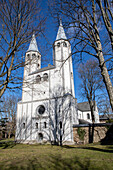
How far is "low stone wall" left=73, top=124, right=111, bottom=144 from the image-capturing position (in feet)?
48.9

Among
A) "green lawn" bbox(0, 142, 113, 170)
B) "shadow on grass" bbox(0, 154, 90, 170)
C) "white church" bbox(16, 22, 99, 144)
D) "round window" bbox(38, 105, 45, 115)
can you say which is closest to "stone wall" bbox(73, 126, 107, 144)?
"white church" bbox(16, 22, 99, 144)

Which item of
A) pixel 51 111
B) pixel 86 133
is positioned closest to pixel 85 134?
pixel 86 133

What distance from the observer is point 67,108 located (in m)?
17.3

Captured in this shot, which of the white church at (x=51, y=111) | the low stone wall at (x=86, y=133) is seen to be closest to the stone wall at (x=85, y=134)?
the low stone wall at (x=86, y=133)

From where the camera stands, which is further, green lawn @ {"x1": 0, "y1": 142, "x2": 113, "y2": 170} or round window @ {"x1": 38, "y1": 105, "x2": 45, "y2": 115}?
round window @ {"x1": 38, "y1": 105, "x2": 45, "y2": 115}

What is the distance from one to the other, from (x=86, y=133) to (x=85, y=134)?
20cm

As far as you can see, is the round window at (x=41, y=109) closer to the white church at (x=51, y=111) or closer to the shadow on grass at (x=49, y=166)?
the white church at (x=51, y=111)

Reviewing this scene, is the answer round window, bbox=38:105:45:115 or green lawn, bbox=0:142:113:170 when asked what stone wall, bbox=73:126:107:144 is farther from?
green lawn, bbox=0:142:113:170

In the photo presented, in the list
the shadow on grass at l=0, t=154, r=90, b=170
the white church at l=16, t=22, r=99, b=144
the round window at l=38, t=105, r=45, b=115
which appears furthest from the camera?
the round window at l=38, t=105, r=45, b=115

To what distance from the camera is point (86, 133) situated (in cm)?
1572

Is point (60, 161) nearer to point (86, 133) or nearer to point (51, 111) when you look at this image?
point (86, 133)

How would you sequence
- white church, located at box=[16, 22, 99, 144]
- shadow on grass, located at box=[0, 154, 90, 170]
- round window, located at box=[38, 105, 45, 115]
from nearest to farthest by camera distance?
shadow on grass, located at box=[0, 154, 90, 170] < white church, located at box=[16, 22, 99, 144] < round window, located at box=[38, 105, 45, 115]

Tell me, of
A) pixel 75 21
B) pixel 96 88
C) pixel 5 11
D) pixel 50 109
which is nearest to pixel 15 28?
pixel 5 11

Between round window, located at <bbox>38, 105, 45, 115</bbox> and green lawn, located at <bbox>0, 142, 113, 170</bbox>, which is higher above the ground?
round window, located at <bbox>38, 105, 45, 115</bbox>
